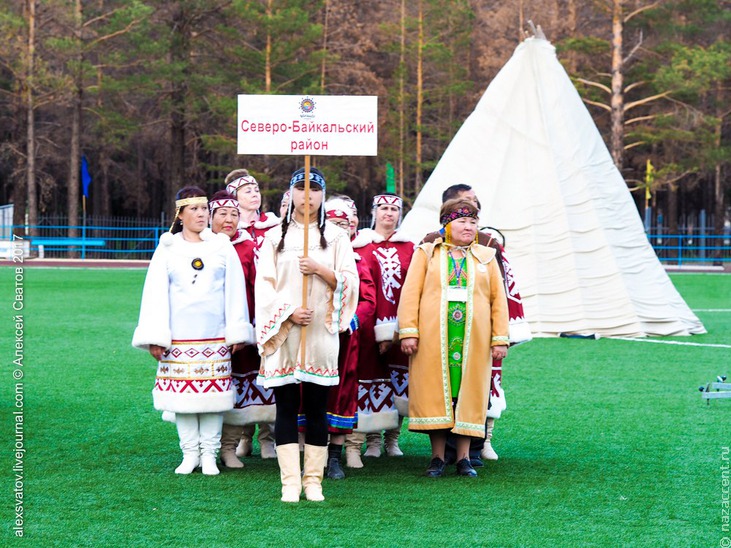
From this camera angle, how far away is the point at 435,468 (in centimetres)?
616

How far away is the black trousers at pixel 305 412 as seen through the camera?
5.63 m

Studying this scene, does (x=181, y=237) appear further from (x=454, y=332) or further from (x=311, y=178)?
(x=454, y=332)

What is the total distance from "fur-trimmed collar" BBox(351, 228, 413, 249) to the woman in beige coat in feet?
1.18

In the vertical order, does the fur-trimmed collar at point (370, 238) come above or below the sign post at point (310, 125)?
below

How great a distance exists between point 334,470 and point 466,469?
0.72 metres

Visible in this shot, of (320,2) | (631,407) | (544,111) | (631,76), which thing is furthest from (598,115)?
(631,407)

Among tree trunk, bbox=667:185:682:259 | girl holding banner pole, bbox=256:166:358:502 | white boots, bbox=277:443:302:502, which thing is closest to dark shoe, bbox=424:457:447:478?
girl holding banner pole, bbox=256:166:358:502

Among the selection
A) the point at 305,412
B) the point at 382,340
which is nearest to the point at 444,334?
the point at 382,340

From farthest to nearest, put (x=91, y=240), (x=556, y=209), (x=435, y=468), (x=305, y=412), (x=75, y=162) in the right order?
1. (x=75, y=162)
2. (x=91, y=240)
3. (x=556, y=209)
4. (x=435, y=468)
5. (x=305, y=412)

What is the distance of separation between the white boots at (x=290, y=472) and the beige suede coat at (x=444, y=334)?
2.65 ft

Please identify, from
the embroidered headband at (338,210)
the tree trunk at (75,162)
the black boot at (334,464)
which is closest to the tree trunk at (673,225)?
the tree trunk at (75,162)

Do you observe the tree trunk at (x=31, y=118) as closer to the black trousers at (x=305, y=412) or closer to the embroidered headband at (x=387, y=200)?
the embroidered headband at (x=387, y=200)

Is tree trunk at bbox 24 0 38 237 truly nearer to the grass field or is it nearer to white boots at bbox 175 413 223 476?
the grass field

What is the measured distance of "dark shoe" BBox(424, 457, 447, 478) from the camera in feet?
20.1
